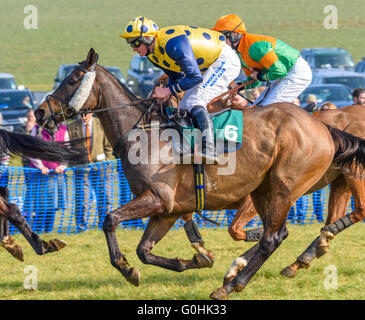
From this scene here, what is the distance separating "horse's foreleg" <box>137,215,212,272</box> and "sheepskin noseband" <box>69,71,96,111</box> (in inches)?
44.7

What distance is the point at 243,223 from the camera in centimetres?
640

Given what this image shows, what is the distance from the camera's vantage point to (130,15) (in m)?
50.9

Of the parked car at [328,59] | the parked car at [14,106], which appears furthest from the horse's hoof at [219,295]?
the parked car at [328,59]

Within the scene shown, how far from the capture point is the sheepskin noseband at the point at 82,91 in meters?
5.42

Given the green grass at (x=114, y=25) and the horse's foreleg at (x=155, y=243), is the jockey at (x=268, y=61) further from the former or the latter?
the green grass at (x=114, y=25)

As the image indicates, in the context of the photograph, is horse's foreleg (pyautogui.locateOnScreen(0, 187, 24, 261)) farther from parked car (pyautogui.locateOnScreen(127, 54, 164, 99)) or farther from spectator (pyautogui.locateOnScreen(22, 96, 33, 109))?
parked car (pyautogui.locateOnScreen(127, 54, 164, 99))

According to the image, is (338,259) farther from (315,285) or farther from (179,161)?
(179,161)

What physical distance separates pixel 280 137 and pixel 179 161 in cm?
86

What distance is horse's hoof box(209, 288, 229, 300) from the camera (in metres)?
5.25

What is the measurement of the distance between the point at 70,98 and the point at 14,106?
44.8ft

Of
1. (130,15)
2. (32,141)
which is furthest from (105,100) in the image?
(130,15)

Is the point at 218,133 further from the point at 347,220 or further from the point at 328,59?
the point at 328,59

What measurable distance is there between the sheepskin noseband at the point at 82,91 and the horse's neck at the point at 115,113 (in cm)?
15

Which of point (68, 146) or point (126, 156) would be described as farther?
point (68, 146)
